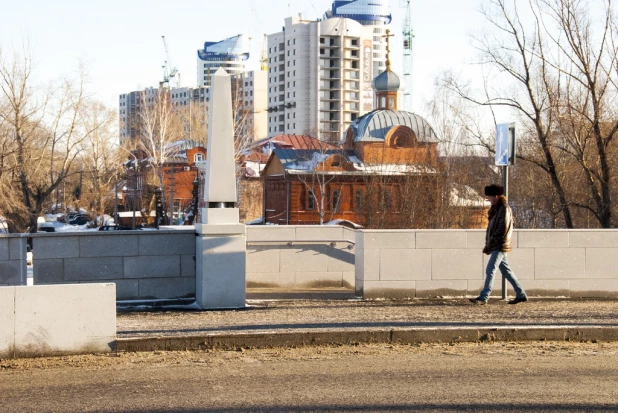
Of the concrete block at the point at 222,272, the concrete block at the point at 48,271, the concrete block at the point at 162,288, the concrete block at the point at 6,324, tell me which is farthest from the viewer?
the concrete block at the point at 162,288

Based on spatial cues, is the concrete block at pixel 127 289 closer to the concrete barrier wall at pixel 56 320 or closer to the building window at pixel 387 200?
the concrete barrier wall at pixel 56 320

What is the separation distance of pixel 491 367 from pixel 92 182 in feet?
248

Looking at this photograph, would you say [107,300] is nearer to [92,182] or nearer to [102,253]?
[102,253]

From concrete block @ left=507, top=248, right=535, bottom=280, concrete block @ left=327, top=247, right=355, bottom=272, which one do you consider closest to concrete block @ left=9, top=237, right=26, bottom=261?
concrete block @ left=327, top=247, right=355, bottom=272

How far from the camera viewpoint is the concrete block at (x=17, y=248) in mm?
12695

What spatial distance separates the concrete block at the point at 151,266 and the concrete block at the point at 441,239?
4.04 meters

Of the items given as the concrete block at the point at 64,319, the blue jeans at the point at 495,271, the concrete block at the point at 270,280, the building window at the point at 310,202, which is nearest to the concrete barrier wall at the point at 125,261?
the concrete block at the point at 270,280

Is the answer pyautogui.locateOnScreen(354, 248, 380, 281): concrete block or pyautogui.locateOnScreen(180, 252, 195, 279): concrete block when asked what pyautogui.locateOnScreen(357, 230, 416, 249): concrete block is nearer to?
pyautogui.locateOnScreen(354, 248, 380, 281): concrete block

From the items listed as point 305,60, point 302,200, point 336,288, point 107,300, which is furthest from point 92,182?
point 305,60

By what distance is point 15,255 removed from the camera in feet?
41.7

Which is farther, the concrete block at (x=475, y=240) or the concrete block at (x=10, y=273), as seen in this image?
the concrete block at (x=475, y=240)

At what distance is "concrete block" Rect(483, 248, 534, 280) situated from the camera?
1381 centimetres

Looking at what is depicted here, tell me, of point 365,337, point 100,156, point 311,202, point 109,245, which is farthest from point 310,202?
point 365,337

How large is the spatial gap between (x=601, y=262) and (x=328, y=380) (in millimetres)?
7806
